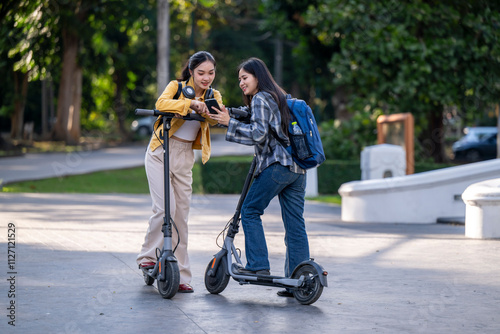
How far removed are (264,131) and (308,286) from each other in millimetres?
1103

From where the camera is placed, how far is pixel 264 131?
5.12 metres

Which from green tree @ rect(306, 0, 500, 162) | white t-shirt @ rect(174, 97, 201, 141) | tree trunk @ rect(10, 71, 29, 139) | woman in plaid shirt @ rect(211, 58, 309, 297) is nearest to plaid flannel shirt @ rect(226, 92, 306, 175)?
woman in plaid shirt @ rect(211, 58, 309, 297)

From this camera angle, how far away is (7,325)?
448cm

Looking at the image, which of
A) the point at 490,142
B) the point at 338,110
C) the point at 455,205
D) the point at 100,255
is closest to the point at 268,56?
the point at 490,142

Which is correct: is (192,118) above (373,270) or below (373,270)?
above

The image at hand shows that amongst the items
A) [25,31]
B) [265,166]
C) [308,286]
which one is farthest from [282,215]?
[25,31]

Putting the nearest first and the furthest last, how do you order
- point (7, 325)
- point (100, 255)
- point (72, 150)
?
1. point (7, 325)
2. point (100, 255)
3. point (72, 150)

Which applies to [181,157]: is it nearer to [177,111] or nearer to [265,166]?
[177,111]

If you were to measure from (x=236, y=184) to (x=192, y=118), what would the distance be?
35.6 ft

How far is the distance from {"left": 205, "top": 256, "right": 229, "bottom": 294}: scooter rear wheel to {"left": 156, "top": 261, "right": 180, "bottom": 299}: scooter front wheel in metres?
0.36

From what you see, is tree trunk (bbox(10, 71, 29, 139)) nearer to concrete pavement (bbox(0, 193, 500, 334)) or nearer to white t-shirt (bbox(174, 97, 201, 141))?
concrete pavement (bbox(0, 193, 500, 334))

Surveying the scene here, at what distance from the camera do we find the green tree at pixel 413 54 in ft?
52.9

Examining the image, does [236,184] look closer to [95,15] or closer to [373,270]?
[373,270]

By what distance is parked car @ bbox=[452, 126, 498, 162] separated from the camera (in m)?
31.8
